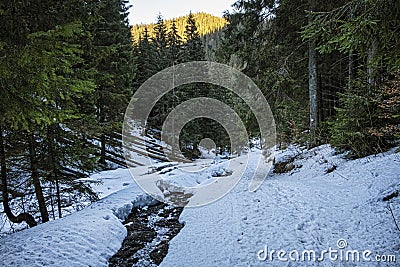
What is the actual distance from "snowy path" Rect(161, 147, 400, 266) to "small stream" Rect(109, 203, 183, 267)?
0.38 m

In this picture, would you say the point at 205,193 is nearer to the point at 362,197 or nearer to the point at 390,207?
the point at 362,197

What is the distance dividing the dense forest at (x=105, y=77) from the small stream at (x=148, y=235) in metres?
1.93

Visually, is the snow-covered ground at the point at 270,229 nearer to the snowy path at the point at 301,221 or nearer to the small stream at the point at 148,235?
the snowy path at the point at 301,221

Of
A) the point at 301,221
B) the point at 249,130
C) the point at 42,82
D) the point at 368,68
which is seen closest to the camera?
the point at 42,82

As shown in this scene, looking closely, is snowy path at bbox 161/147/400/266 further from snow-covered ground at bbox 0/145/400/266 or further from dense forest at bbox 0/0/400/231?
dense forest at bbox 0/0/400/231

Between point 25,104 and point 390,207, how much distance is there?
6610 millimetres

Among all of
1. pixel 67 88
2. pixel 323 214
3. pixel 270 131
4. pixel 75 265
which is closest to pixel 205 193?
pixel 270 131

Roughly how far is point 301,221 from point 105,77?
9120 mm

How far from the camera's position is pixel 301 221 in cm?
580

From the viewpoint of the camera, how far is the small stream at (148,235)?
19.4ft

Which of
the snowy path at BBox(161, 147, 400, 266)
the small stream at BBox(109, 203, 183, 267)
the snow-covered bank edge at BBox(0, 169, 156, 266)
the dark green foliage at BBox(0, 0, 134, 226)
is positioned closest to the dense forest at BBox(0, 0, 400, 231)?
the dark green foliage at BBox(0, 0, 134, 226)

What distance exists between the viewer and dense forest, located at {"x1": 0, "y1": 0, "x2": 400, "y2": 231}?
410cm

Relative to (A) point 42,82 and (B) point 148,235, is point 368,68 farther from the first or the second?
(A) point 42,82

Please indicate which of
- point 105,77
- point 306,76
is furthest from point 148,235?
point 306,76
